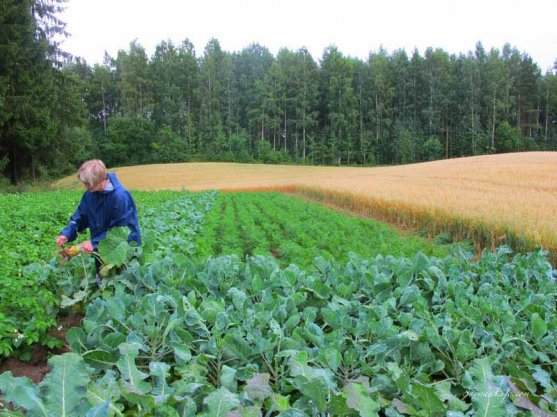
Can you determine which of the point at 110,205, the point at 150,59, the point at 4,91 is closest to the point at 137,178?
the point at 4,91

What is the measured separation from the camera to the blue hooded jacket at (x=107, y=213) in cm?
423

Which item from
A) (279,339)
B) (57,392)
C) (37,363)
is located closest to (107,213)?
(37,363)

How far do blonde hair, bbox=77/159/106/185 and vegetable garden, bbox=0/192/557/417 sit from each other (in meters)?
0.57

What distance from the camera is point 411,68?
62.6 m

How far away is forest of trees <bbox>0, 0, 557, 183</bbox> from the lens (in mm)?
55781

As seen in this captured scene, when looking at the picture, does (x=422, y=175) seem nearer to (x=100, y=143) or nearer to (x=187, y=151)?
(x=187, y=151)

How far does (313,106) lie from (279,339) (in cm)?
6243

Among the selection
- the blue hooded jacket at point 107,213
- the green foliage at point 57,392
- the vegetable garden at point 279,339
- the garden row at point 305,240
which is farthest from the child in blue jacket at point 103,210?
the green foliage at point 57,392

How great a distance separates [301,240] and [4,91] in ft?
63.0

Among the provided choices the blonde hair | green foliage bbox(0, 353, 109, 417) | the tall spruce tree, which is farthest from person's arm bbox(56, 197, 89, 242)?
the tall spruce tree

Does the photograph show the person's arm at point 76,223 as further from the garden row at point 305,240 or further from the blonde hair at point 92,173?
the garden row at point 305,240

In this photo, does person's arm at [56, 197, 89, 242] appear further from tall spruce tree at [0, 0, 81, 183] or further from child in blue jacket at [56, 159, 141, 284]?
tall spruce tree at [0, 0, 81, 183]

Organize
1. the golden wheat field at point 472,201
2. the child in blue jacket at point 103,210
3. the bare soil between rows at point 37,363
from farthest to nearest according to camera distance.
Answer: the golden wheat field at point 472,201 → the child in blue jacket at point 103,210 → the bare soil between rows at point 37,363

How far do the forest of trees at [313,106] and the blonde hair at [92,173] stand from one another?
4938 cm
